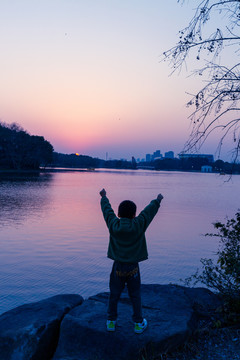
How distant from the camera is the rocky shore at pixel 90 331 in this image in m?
3.87

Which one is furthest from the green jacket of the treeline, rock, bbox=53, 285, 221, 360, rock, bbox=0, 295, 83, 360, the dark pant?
the treeline

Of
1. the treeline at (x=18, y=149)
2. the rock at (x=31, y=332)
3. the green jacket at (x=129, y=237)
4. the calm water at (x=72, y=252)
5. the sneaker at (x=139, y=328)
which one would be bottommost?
the calm water at (x=72, y=252)

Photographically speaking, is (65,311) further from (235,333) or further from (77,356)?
(235,333)

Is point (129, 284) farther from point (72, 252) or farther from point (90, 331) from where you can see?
point (72, 252)

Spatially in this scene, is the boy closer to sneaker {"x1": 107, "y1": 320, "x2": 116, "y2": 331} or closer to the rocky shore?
sneaker {"x1": 107, "y1": 320, "x2": 116, "y2": 331}

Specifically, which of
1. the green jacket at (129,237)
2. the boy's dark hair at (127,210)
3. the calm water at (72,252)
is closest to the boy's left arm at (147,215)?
the green jacket at (129,237)

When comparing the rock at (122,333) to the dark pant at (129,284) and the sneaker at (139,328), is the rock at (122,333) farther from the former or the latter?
the dark pant at (129,284)

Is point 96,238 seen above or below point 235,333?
below

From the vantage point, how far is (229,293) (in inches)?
192

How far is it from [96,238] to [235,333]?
10.4 m

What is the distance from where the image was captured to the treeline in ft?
276

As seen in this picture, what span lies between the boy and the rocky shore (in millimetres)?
183

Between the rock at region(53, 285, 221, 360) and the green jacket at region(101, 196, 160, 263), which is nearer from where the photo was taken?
the rock at region(53, 285, 221, 360)

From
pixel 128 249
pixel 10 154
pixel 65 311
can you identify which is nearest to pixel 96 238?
pixel 65 311
